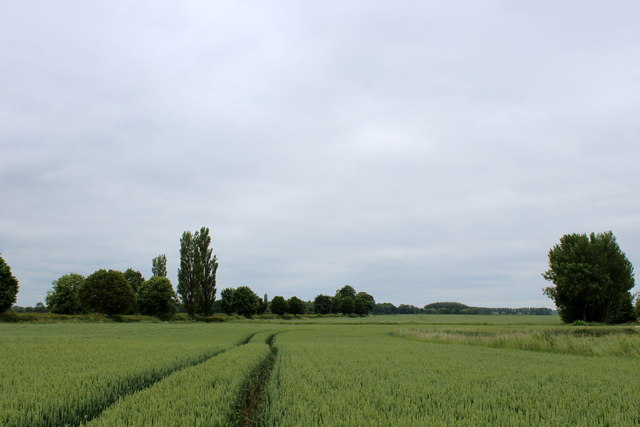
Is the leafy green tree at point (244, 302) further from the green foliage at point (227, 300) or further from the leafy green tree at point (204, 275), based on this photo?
the leafy green tree at point (204, 275)

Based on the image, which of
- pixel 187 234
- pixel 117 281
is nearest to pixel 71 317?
pixel 117 281

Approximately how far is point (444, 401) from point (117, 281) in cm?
8406

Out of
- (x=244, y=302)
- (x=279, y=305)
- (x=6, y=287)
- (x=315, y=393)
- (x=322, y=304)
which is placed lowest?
(x=322, y=304)

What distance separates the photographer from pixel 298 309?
141m

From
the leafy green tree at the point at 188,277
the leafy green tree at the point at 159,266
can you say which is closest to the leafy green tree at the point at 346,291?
the leafy green tree at the point at 159,266

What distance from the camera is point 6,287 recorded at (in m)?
62.5

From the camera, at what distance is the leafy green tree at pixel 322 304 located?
16338cm

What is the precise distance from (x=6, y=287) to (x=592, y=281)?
329 ft

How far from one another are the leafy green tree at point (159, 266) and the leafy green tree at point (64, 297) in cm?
2294

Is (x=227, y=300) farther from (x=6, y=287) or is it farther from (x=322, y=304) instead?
(x=6, y=287)

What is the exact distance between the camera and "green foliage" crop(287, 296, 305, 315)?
139875 mm

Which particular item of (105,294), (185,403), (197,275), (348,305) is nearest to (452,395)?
(185,403)

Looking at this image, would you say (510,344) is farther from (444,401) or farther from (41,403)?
(41,403)

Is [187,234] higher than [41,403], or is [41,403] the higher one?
[187,234]
